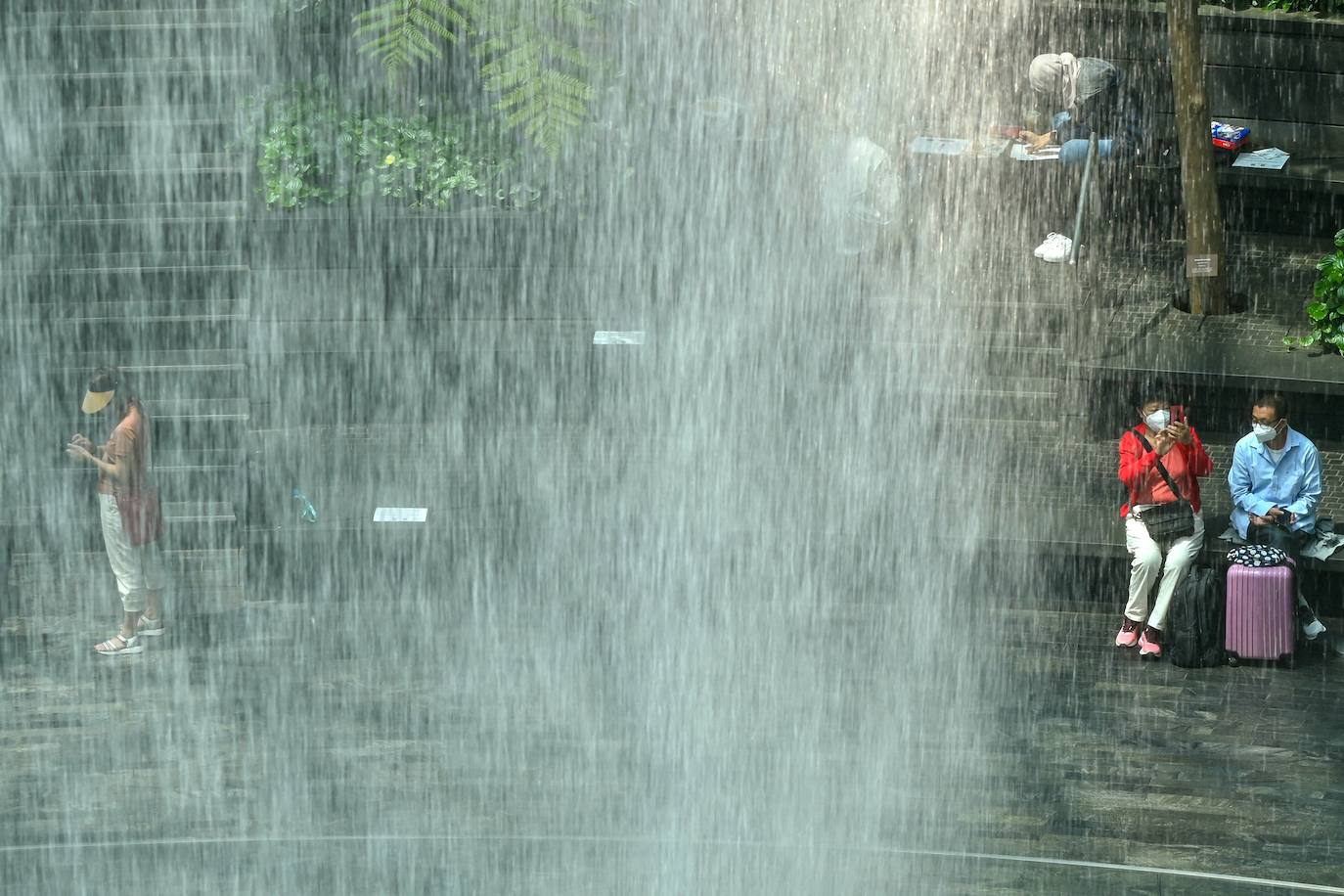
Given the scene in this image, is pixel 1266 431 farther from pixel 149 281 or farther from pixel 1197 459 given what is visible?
pixel 149 281

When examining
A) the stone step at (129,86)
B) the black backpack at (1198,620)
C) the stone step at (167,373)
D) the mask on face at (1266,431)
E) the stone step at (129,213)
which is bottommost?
the black backpack at (1198,620)

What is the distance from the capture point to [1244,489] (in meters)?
10.4

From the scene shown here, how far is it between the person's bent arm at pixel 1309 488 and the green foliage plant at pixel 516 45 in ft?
18.2

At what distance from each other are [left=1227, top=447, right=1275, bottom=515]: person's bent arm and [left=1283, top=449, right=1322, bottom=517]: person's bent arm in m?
0.15

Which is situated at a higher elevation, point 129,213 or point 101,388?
point 129,213

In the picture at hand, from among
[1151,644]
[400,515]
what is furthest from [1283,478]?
[400,515]

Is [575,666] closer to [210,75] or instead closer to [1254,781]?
[1254,781]

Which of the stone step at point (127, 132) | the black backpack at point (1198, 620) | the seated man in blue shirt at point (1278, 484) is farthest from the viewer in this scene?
the stone step at point (127, 132)

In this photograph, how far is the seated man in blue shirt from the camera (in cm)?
1023

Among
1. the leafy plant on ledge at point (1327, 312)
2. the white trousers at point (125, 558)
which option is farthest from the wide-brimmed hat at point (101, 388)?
the leafy plant on ledge at point (1327, 312)

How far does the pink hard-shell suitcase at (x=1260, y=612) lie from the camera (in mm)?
10000

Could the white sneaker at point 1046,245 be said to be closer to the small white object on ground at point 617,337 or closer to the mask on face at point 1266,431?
the small white object on ground at point 617,337

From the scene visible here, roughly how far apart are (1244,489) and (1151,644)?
1.06 metres

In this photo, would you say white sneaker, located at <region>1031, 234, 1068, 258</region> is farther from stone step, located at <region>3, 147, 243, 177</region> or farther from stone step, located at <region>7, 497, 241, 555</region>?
stone step, located at <region>7, 497, 241, 555</region>
